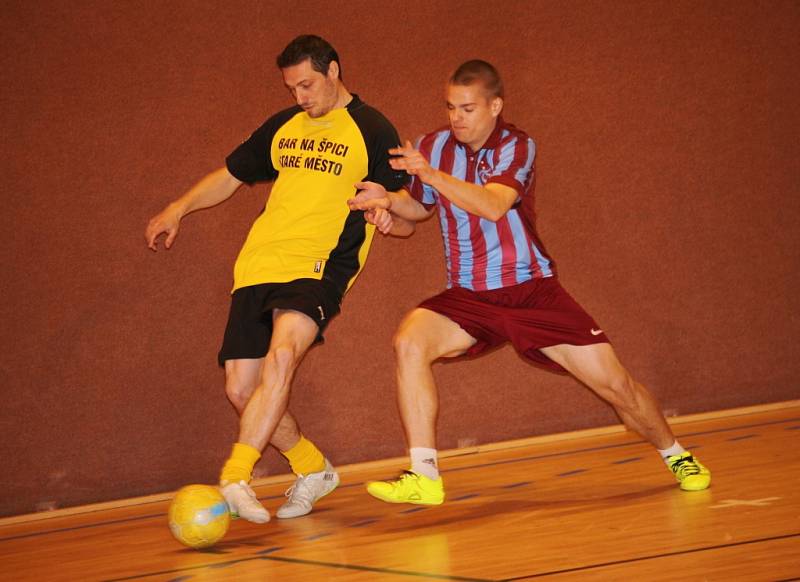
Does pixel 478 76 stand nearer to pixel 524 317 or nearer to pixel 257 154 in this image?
pixel 524 317

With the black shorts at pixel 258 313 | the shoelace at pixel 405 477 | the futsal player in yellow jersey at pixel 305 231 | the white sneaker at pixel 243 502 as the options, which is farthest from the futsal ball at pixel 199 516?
the black shorts at pixel 258 313

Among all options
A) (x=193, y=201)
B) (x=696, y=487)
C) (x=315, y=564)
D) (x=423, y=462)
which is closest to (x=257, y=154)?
(x=193, y=201)

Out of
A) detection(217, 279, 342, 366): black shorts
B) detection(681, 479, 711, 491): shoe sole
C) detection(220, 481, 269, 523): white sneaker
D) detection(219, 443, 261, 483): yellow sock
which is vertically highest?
detection(217, 279, 342, 366): black shorts

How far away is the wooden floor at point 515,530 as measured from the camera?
2.45m

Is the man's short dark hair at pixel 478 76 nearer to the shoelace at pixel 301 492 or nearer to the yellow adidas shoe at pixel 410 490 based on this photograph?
the yellow adidas shoe at pixel 410 490

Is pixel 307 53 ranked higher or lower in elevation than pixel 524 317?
higher

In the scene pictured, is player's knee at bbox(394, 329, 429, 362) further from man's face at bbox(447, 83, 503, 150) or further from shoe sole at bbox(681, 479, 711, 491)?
shoe sole at bbox(681, 479, 711, 491)

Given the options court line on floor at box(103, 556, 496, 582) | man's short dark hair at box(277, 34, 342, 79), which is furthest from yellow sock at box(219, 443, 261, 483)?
man's short dark hair at box(277, 34, 342, 79)

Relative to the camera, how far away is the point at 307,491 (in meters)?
3.90

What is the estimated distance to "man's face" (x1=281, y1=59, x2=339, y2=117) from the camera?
378cm

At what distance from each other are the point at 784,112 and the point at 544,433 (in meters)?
2.34

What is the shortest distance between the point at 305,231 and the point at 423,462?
3.38ft

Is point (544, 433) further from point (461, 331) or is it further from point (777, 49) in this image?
point (777, 49)

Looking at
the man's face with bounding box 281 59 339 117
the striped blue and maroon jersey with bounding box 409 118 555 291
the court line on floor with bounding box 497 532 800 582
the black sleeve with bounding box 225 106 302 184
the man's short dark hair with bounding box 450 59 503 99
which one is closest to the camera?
the court line on floor with bounding box 497 532 800 582
